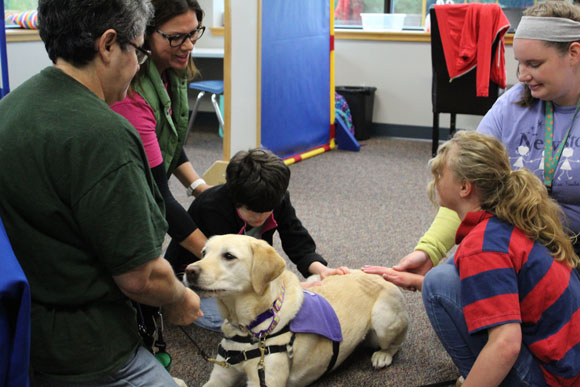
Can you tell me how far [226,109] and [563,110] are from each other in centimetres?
258

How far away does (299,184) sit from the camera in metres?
4.50

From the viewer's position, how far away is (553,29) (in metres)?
1.86

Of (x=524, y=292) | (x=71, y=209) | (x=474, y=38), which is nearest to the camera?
(x=71, y=209)

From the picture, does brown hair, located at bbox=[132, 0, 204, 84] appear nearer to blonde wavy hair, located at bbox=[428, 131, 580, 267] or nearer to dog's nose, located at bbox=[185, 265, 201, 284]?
dog's nose, located at bbox=[185, 265, 201, 284]

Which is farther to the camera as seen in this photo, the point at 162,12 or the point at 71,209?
the point at 162,12

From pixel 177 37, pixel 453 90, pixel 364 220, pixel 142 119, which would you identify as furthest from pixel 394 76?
pixel 142 119

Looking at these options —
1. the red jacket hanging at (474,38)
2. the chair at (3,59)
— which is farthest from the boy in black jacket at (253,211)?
the red jacket hanging at (474,38)

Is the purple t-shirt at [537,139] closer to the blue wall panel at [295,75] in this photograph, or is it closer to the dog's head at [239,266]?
the dog's head at [239,266]

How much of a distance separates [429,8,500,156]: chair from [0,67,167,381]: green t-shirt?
402 cm

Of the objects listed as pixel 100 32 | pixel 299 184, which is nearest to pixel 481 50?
pixel 299 184

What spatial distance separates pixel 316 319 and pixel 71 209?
925mm

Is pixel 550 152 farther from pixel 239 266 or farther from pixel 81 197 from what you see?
pixel 81 197

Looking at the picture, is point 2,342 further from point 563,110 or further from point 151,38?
point 563,110

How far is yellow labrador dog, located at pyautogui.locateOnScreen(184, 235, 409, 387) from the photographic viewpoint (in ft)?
5.71
